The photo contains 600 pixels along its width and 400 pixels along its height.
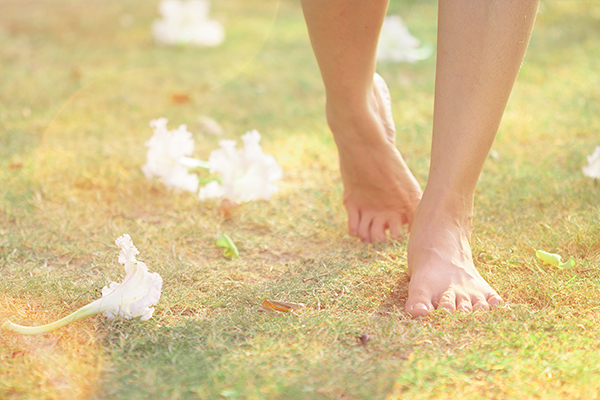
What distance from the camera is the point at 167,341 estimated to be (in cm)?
113

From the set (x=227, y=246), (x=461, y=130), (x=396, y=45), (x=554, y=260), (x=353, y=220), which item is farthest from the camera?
(x=396, y=45)

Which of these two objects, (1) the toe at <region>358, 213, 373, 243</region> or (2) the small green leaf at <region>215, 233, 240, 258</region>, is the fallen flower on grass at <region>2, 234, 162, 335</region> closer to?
(2) the small green leaf at <region>215, 233, 240, 258</region>

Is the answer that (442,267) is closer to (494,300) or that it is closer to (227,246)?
(494,300)

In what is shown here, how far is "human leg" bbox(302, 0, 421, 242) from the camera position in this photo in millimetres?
1518

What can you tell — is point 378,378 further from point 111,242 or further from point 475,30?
point 111,242

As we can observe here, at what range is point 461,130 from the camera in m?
1.28

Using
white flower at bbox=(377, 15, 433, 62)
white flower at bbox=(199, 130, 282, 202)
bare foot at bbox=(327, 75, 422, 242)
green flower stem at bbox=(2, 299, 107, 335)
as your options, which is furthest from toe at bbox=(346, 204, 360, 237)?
white flower at bbox=(377, 15, 433, 62)

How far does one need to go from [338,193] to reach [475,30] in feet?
2.88

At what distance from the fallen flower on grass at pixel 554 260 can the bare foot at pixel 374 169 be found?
374 mm

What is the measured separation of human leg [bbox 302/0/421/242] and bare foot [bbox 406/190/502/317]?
0.32 metres

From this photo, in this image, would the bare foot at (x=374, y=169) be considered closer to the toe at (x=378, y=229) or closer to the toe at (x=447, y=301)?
the toe at (x=378, y=229)

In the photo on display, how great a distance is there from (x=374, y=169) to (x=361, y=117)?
6.2 inches

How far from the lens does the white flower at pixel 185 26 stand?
4008 millimetres

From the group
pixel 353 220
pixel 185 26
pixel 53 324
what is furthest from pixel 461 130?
pixel 185 26
